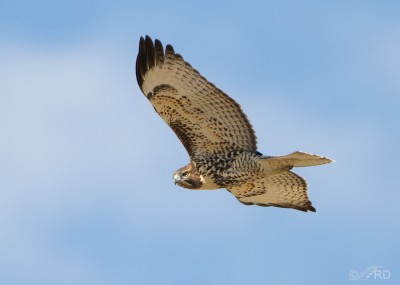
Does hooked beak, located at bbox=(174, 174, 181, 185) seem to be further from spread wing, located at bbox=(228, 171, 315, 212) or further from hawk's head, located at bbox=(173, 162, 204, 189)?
spread wing, located at bbox=(228, 171, 315, 212)

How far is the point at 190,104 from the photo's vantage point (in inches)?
578

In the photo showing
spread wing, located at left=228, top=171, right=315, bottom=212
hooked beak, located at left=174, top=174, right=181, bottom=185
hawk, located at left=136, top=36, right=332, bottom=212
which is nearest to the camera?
hawk, located at left=136, top=36, right=332, bottom=212

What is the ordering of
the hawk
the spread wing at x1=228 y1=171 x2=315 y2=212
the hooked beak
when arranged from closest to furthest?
1. the hawk
2. the hooked beak
3. the spread wing at x1=228 y1=171 x2=315 y2=212

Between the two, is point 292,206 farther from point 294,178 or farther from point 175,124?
point 175,124

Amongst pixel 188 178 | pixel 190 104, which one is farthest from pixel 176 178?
pixel 190 104

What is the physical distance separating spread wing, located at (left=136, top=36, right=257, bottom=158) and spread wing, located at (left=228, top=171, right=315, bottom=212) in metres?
0.86

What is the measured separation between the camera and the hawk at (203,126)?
14492 mm

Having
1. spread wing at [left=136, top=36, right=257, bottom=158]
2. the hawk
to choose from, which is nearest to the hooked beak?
the hawk

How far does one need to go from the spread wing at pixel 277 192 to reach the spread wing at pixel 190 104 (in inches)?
34.0

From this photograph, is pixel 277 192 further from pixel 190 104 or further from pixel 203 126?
pixel 190 104

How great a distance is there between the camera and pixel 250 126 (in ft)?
48.7

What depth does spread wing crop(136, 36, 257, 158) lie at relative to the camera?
47.5 feet

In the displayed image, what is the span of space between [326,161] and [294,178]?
1.51 meters

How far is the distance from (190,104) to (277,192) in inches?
79.9
